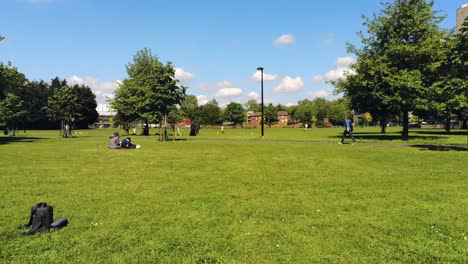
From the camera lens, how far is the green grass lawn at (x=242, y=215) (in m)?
→ 4.56

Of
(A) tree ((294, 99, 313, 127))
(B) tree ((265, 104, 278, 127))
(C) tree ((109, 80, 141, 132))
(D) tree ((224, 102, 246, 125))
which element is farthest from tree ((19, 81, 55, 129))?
(A) tree ((294, 99, 313, 127))

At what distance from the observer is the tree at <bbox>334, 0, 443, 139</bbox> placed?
28.0 m

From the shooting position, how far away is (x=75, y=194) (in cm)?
812

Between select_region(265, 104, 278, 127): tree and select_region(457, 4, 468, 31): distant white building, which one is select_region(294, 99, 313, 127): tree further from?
select_region(457, 4, 468, 31): distant white building

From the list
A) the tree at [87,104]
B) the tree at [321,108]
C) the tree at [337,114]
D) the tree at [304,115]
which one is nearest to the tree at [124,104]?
the tree at [87,104]

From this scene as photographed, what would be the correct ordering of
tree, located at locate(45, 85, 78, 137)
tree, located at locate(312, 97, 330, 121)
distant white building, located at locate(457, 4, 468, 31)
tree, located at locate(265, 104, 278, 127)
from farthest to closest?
tree, located at locate(312, 97, 330, 121) → tree, located at locate(265, 104, 278, 127) → distant white building, located at locate(457, 4, 468, 31) → tree, located at locate(45, 85, 78, 137)

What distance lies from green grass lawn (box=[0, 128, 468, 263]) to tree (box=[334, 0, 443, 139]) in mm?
18091

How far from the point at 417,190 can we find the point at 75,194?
776cm

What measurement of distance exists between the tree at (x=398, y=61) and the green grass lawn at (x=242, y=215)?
18.1m

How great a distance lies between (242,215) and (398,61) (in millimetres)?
28350

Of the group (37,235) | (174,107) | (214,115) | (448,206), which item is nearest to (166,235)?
(37,235)

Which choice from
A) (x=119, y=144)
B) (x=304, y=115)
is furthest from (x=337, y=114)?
(x=119, y=144)

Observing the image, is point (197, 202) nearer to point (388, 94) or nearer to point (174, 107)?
point (174, 107)

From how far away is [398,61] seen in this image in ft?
98.7
